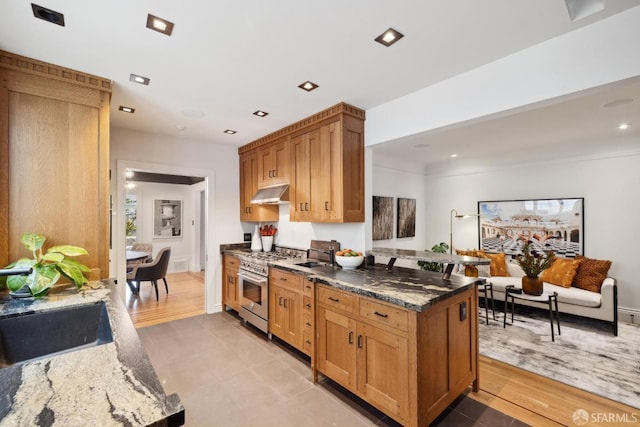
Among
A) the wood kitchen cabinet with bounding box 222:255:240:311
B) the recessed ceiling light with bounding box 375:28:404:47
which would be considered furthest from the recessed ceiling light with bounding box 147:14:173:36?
the wood kitchen cabinet with bounding box 222:255:240:311

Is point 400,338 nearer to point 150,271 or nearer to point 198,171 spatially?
point 198,171

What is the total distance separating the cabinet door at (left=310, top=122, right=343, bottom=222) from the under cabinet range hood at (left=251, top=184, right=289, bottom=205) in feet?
1.56

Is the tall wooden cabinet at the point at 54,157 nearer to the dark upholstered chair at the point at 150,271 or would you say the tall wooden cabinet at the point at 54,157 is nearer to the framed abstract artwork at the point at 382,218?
the dark upholstered chair at the point at 150,271

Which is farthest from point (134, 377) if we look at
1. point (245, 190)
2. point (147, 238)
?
point (147, 238)

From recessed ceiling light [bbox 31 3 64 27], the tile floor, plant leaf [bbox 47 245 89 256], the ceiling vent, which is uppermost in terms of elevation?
the ceiling vent

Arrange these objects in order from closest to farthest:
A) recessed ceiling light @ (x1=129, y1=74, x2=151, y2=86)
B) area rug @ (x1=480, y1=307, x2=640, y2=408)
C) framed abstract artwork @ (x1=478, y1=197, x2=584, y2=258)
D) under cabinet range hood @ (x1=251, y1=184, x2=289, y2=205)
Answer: recessed ceiling light @ (x1=129, y1=74, x2=151, y2=86) < area rug @ (x1=480, y1=307, x2=640, y2=408) < under cabinet range hood @ (x1=251, y1=184, x2=289, y2=205) < framed abstract artwork @ (x1=478, y1=197, x2=584, y2=258)

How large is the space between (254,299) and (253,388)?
127 centimetres

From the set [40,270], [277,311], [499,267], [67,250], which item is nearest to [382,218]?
[499,267]

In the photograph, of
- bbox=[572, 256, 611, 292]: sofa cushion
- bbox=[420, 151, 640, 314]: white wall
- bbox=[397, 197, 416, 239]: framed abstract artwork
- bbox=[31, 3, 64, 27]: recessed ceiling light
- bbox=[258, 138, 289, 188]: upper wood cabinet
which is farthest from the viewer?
bbox=[397, 197, 416, 239]: framed abstract artwork

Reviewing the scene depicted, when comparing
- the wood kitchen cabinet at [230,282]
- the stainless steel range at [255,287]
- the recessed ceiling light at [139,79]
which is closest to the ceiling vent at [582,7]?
the recessed ceiling light at [139,79]

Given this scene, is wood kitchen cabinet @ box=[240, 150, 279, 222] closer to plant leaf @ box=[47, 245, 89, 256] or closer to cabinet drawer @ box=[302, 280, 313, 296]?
cabinet drawer @ box=[302, 280, 313, 296]

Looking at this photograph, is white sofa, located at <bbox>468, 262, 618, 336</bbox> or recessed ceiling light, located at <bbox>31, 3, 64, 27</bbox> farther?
white sofa, located at <bbox>468, 262, 618, 336</bbox>

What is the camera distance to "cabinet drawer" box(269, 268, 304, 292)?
2936 mm

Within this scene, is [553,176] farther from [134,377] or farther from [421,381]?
[134,377]
